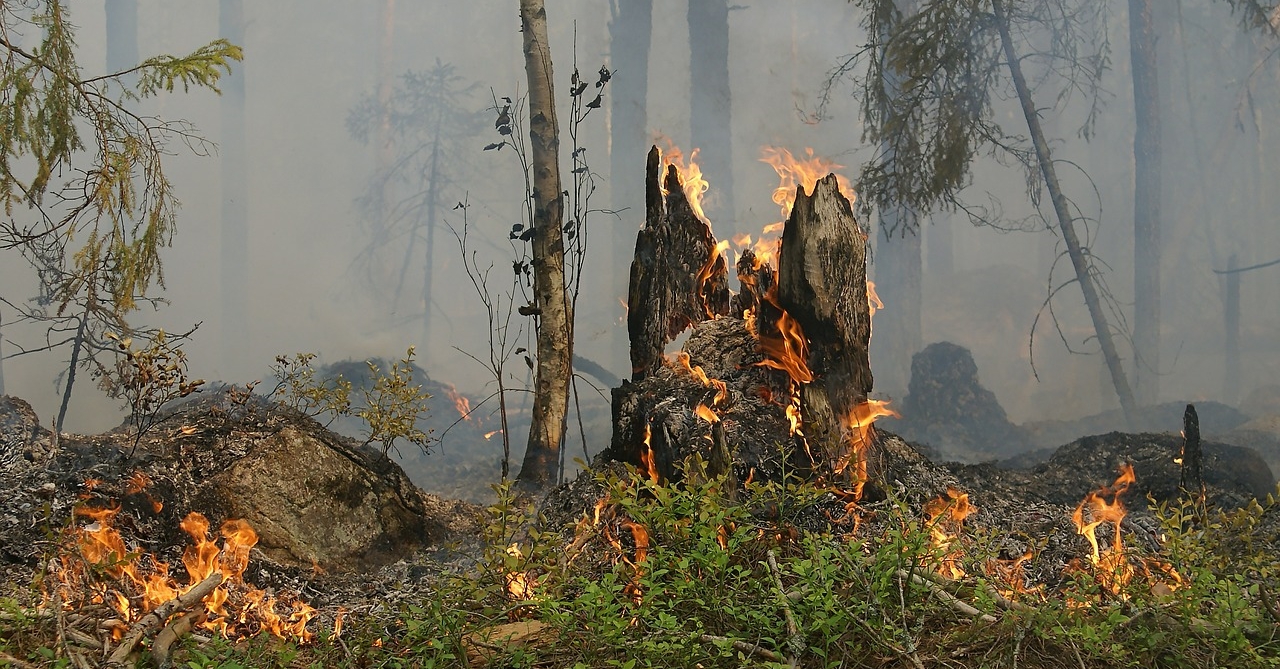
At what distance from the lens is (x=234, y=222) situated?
16734mm

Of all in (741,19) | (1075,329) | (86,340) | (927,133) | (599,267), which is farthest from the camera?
(599,267)

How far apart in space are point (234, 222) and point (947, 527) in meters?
16.2

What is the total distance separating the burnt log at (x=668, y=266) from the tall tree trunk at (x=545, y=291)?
163cm

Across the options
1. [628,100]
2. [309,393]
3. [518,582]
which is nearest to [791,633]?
[518,582]

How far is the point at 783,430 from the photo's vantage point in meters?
4.74

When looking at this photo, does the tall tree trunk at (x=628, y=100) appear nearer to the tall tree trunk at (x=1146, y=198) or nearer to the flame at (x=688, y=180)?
the tall tree trunk at (x=1146, y=198)

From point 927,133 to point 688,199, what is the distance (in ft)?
19.9

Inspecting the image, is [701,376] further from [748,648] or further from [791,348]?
[748,648]

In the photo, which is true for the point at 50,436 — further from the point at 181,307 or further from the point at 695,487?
the point at 181,307

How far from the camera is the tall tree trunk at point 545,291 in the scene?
7074 mm

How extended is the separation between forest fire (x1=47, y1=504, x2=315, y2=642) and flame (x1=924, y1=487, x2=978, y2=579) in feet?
8.57

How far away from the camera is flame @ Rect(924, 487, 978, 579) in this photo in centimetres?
313

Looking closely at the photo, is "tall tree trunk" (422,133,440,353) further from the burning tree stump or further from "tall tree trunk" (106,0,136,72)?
the burning tree stump

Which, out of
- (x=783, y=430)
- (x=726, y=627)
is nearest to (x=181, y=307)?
(x=783, y=430)
